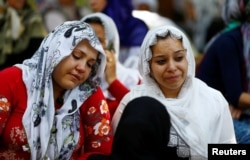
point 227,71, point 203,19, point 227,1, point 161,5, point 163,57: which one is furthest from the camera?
point 161,5

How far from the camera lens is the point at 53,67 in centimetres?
275

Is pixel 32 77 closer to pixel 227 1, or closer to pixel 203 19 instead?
pixel 227 1

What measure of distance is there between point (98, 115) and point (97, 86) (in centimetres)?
17

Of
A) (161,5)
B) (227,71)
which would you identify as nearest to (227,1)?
(227,71)

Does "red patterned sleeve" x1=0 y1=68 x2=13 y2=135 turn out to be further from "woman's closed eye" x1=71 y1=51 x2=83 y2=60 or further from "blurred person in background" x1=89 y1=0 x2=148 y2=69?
"blurred person in background" x1=89 y1=0 x2=148 y2=69

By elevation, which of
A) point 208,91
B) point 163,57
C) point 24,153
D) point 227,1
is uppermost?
point 227,1

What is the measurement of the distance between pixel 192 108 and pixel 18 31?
217 centimetres

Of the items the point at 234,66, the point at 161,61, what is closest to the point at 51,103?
the point at 161,61

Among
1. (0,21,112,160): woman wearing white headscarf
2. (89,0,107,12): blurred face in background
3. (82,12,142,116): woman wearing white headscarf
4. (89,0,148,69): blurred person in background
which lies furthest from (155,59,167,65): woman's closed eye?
(89,0,107,12): blurred face in background

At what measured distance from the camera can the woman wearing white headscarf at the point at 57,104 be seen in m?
2.70

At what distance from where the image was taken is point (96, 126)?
2893 mm

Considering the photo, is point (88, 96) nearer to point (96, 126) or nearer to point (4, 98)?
point (96, 126)

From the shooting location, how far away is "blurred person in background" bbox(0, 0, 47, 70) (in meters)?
4.44

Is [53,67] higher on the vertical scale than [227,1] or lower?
lower
